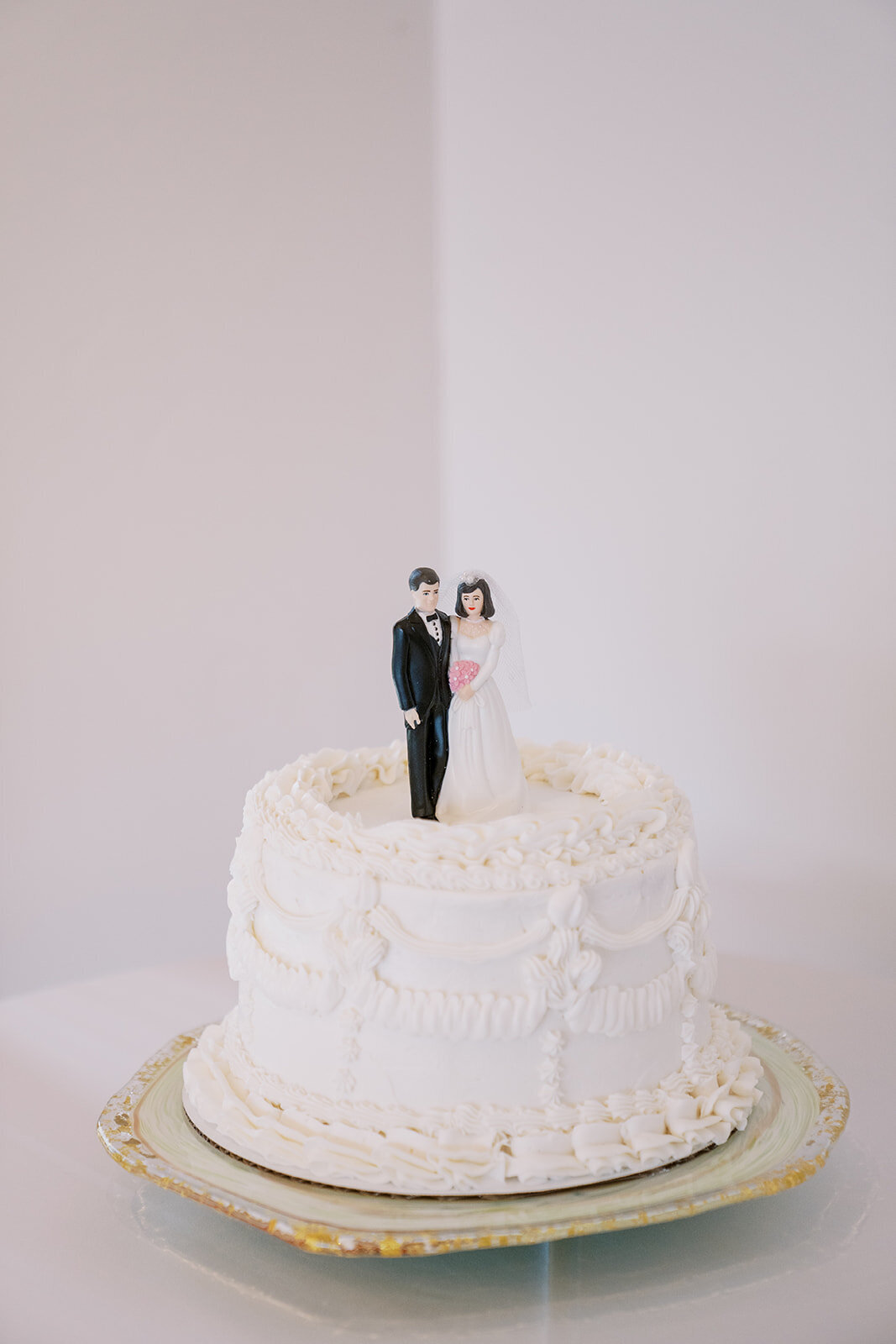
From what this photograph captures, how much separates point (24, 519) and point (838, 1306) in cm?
386

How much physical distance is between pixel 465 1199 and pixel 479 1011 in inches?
14.3

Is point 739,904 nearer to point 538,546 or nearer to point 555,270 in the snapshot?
point 538,546

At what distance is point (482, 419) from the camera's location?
18.9 ft

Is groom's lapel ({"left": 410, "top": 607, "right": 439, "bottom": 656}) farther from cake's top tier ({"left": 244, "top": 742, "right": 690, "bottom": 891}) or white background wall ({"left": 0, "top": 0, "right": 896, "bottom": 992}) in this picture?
white background wall ({"left": 0, "top": 0, "right": 896, "bottom": 992})

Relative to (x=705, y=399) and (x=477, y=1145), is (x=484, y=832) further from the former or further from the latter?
(x=705, y=399)

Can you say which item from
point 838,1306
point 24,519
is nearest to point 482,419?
point 24,519

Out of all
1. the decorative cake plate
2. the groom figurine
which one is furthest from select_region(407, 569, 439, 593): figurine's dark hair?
the decorative cake plate

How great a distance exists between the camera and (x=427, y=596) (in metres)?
3.05

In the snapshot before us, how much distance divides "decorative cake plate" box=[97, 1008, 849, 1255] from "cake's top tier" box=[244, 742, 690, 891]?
2.04 ft

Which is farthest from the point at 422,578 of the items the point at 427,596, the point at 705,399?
the point at 705,399

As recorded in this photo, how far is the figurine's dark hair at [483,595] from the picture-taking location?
10.1 ft

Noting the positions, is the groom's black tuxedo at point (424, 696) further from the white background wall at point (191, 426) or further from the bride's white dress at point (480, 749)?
the white background wall at point (191, 426)

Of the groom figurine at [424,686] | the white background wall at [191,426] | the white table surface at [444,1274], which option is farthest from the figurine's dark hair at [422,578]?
the white background wall at [191,426]

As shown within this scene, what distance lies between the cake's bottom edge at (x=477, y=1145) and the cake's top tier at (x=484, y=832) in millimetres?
511
